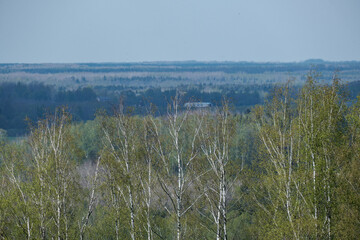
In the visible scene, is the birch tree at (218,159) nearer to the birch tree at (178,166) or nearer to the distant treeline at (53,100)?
the birch tree at (178,166)

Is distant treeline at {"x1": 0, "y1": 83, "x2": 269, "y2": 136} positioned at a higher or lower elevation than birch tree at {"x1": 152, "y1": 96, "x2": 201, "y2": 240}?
lower

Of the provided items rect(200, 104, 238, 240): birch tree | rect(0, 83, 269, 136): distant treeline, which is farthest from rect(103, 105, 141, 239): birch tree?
rect(0, 83, 269, 136): distant treeline

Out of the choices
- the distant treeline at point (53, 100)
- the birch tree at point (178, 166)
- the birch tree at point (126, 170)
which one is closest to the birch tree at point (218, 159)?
the birch tree at point (178, 166)

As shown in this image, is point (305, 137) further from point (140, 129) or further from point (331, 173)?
point (140, 129)

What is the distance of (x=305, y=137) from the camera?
24.5 m

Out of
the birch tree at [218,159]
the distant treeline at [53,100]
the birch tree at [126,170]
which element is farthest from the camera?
the distant treeline at [53,100]

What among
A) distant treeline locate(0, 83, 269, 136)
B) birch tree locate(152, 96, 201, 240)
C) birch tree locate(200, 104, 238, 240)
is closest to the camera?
birch tree locate(152, 96, 201, 240)

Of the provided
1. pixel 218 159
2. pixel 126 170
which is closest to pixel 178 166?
pixel 218 159

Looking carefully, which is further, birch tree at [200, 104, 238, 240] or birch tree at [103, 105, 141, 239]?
birch tree at [103, 105, 141, 239]

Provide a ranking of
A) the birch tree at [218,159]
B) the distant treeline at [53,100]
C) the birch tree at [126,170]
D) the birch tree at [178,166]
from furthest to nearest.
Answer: the distant treeline at [53,100] < the birch tree at [126,170] < the birch tree at [218,159] < the birch tree at [178,166]

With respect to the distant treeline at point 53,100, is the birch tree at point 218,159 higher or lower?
higher

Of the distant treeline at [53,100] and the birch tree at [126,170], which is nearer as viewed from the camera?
the birch tree at [126,170]

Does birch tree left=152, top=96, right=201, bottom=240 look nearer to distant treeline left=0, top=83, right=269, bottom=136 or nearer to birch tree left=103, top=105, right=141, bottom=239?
birch tree left=103, top=105, right=141, bottom=239

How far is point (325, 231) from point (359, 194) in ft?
11.1
